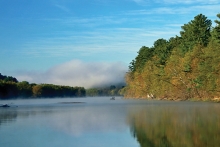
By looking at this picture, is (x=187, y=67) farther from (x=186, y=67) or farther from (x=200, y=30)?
(x=200, y=30)

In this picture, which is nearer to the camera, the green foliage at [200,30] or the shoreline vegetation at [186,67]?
the shoreline vegetation at [186,67]

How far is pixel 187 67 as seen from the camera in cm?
7469

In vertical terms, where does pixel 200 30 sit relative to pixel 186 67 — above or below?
above

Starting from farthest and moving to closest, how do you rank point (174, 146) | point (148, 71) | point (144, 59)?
point (144, 59), point (148, 71), point (174, 146)

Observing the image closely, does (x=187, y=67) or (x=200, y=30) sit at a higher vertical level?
(x=200, y=30)

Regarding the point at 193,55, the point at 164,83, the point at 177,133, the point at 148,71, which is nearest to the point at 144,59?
the point at 148,71

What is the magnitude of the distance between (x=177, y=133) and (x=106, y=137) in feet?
14.5

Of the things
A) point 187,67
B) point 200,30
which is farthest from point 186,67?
point 200,30

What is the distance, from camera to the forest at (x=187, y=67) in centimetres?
6469

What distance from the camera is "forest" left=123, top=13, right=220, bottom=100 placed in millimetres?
64688

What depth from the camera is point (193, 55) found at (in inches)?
2874

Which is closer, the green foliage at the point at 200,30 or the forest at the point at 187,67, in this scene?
the forest at the point at 187,67

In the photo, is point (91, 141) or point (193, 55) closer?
point (91, 141)

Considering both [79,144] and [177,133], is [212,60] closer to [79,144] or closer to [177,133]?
[177,133]
